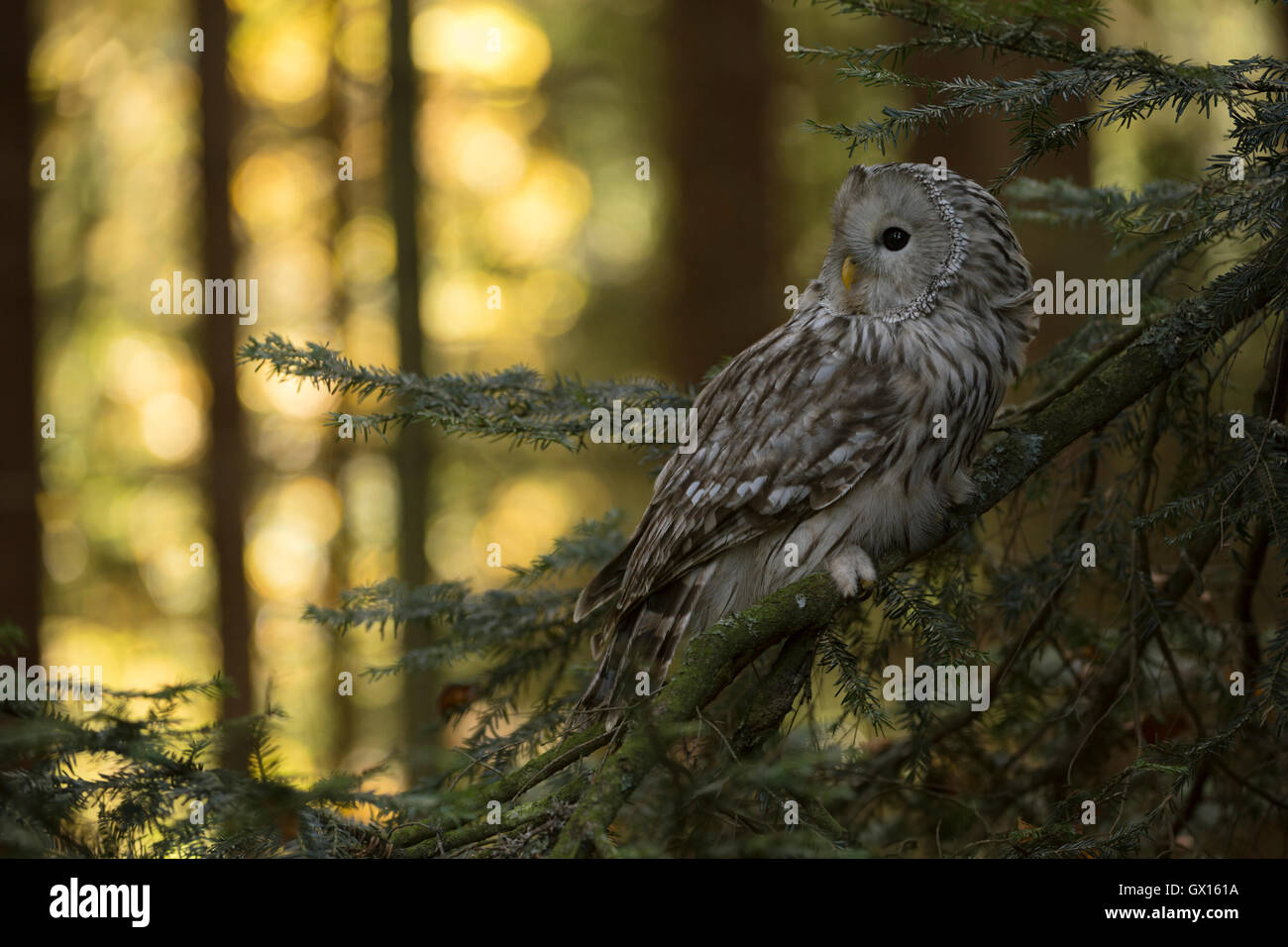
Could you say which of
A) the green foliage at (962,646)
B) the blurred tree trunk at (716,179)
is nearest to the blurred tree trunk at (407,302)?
the blurred tree trunk at (716,179)

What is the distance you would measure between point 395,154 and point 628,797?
496 cm

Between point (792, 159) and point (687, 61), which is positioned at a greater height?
point (687, 61)

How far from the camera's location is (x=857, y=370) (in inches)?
73.2

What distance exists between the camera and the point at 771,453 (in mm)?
→ 1831

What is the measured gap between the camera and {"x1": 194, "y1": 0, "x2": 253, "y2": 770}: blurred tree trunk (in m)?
5.18

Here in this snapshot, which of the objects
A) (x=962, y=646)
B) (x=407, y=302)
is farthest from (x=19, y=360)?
(x=962, y=646)

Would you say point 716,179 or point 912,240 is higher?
point 716,179

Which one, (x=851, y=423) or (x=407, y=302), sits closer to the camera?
(x=851, y=423)

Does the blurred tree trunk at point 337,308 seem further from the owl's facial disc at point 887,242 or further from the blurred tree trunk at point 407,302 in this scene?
the owl's facial disc at point 887,242

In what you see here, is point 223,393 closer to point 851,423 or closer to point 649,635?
point 649,635

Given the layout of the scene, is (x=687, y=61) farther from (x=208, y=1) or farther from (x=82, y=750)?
(x=82, y=750)

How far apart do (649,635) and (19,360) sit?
4819mm

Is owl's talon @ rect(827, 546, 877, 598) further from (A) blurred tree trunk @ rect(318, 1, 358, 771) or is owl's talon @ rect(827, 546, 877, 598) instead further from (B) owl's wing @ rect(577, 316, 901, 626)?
(A) blurred tree trunk @ rect(318, 1, 358, 771)
